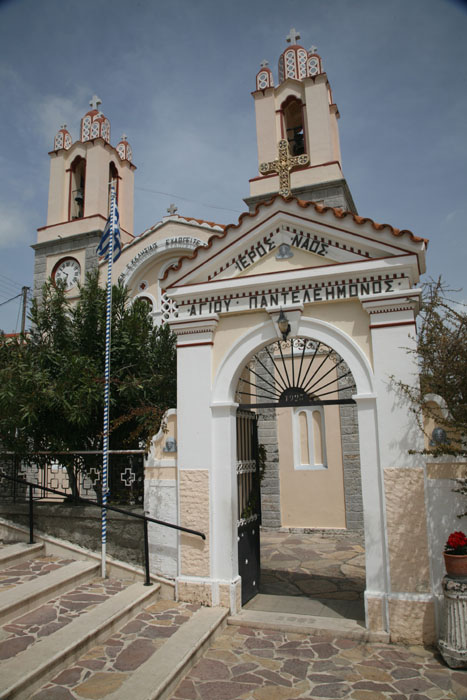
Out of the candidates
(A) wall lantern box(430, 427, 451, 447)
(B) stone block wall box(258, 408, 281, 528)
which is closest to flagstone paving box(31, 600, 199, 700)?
(A) wall lantern box(430, 427, 451, 447)

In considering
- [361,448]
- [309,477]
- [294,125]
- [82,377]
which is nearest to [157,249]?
[294,125]

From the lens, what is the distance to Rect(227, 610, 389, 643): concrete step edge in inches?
224

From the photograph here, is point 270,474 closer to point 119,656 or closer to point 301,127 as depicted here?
point 119,656

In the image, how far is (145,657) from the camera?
5.07m

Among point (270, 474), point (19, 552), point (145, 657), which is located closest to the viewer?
point (145, 657)

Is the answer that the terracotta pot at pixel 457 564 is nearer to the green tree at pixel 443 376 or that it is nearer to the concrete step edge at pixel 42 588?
the green tree at pixel 443 376

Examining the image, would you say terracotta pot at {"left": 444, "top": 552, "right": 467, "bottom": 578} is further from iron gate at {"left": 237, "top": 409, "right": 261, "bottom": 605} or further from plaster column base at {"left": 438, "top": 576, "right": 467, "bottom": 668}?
iron gate at {"left": 237, "top": 409, "right": 261, "bottom": 605}

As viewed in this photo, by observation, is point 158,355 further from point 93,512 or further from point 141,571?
point 141,571

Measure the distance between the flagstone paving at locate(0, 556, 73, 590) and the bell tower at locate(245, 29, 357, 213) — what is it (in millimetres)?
8298

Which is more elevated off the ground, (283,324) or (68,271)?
(68,271)

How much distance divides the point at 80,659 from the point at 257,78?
1257 centimetres

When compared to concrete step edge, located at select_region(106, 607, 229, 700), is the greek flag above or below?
above

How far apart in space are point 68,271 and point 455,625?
12769 millimetres

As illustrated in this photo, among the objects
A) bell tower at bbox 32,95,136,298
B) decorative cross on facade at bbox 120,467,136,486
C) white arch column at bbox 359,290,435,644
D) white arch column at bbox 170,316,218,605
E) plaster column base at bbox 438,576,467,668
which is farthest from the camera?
bell tower at bbox 32,95,136,298
